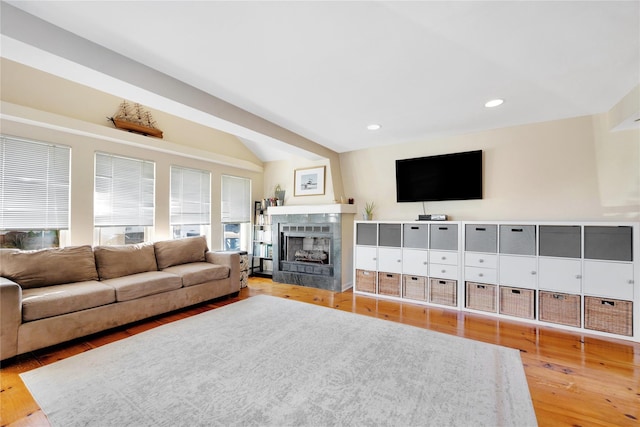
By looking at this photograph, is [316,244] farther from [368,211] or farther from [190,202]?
[190,202]

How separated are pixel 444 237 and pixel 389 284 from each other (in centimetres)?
109

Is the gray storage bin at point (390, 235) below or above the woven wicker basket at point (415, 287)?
above

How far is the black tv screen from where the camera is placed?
3857 mm

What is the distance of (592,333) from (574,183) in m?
1.72

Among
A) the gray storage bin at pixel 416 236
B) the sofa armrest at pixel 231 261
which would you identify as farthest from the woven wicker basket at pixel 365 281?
the sofa armrest at pixel 231 261

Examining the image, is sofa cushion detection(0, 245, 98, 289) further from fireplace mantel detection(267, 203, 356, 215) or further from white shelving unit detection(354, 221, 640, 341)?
white shelving unit detection(354, 221, 640, 341)

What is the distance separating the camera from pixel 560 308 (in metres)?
3.12

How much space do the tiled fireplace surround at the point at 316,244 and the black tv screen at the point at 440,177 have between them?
3.42 ft

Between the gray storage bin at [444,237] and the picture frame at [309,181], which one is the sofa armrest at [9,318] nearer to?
the picture frame at [309,181]

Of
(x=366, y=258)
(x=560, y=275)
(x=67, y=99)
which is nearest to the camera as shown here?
(x=560, y=275)

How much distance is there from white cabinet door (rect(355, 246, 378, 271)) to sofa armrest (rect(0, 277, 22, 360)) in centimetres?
386

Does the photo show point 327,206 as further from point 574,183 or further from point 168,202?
point 574,183

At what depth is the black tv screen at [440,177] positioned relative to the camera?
386 cm

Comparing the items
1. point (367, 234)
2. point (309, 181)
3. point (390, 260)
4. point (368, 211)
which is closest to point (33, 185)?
point (309, 181)
